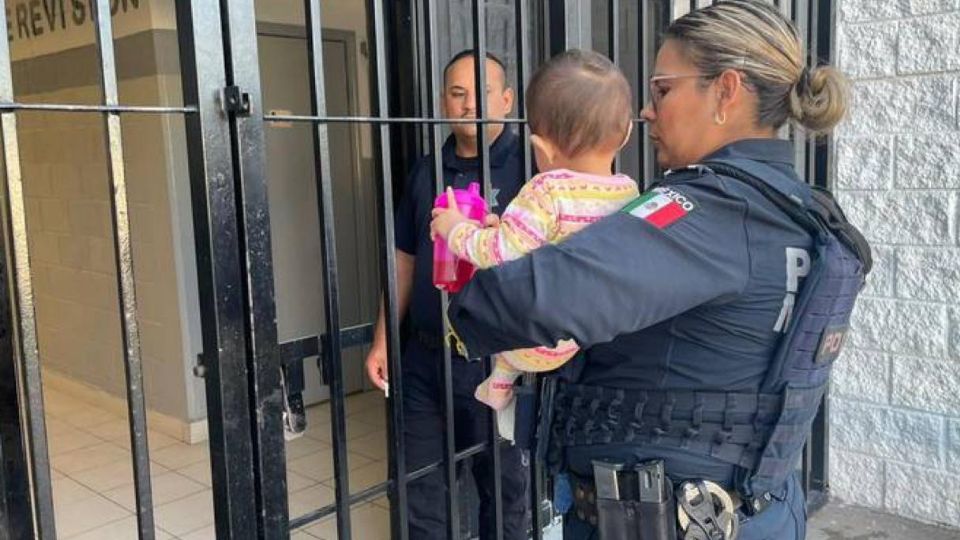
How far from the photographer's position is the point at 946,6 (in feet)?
10.5

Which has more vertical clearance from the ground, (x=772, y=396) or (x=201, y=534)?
(x=772, y=396)

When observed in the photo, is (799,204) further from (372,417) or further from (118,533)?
(372,417)

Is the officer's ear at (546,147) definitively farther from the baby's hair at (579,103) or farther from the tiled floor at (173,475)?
the tiled floor at (173,475)

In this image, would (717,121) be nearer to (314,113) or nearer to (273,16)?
(314,113)

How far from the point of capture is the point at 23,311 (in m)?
1.47

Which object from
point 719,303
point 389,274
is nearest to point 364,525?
point 389,274

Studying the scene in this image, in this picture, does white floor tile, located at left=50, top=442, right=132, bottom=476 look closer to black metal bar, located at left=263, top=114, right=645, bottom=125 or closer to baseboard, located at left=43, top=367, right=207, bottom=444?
baseboard, located at left=43, top=367, right=207, bottom=444

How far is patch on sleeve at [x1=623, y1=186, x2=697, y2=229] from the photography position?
1330 millimetres

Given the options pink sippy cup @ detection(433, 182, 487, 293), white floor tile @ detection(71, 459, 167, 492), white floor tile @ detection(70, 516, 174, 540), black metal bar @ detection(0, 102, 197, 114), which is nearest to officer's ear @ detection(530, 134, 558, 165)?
pink sippy cup @ detection(433, 182, 487, 293)

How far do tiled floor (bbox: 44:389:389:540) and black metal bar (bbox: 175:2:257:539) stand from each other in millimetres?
2090

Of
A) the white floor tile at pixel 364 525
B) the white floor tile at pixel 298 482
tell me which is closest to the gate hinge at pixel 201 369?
the white floor tile at pixel 364 525

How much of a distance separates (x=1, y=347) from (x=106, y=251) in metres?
4.21

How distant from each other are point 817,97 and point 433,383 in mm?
1612

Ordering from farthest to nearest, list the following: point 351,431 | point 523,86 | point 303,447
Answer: point 351,431, point 303,447, point 523,86
